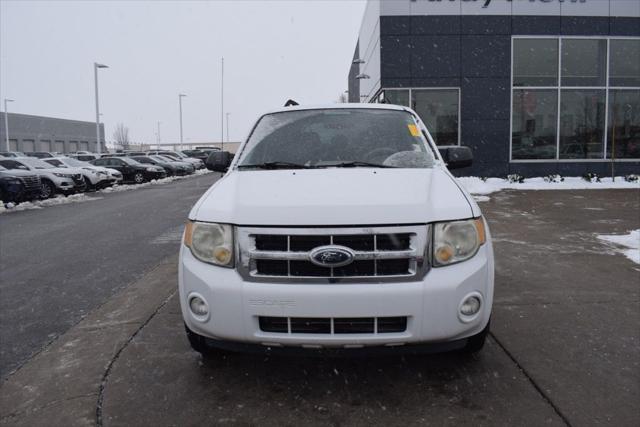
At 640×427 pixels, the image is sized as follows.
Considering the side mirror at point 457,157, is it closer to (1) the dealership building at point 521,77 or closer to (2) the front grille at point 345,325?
(2) the front grille at point 345,325

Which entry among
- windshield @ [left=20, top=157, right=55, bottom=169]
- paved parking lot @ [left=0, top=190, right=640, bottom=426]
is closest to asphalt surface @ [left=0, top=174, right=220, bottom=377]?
paved parking lot @ [left=0, top=190, right=640, bottom=426]

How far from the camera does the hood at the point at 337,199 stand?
272cm

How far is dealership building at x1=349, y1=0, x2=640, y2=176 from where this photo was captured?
705 inches

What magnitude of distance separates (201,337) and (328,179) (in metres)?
1.25

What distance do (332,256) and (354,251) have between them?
0.12 m

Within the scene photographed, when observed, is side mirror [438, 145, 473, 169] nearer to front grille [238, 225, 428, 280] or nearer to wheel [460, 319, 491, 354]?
wheel [460, 319, 491, 354]

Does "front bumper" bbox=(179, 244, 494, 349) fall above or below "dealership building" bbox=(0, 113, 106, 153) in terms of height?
below

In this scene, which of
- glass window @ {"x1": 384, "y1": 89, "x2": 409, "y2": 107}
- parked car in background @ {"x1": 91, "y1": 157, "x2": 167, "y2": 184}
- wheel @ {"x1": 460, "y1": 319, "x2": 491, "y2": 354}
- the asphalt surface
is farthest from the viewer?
parked car in background @ {"x1": 91, "y1": 157, "x2": 167, "y2": 184}

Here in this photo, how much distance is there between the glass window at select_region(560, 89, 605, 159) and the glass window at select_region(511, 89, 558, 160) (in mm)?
353

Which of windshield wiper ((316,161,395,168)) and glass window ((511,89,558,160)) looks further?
glass window ((511,89,558,160))

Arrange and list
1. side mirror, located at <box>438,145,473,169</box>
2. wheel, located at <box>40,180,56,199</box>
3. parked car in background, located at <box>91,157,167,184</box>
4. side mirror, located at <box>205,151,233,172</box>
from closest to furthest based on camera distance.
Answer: side mirror, located at <box>438,145,473,169</box> → side mirror, located at <box>205,151,233,172</box> → wheel, located at <box>40,180,56,199</box> → parked car in background, located at <box>91,157,167,184</box>

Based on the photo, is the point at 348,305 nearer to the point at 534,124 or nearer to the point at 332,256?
the point at 332,256

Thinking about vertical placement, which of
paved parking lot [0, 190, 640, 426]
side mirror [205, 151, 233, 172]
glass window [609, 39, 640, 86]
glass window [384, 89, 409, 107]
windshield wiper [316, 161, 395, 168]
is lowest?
paved parking lot [0, 190, 640, 426]

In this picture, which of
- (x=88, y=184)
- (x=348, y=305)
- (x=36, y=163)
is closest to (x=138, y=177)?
(x=88, y=184)
